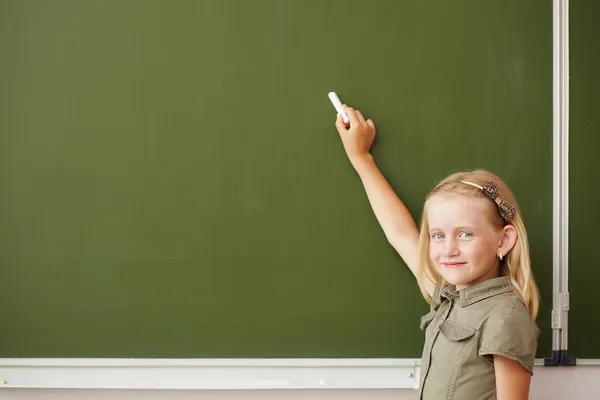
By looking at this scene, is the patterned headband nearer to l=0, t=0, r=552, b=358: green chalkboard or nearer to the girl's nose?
the girl's nose

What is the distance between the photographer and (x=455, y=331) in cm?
142

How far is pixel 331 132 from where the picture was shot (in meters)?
1.73

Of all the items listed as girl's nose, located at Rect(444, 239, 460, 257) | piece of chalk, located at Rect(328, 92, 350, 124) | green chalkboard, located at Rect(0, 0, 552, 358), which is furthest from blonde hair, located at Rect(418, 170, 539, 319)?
piece of chalk, located at Rect(328, 92, 350, 124)

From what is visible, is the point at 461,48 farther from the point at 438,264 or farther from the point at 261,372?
the point at 261,372

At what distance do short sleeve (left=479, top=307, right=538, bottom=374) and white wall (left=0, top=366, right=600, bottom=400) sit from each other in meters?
0.49

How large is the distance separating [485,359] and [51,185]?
127cm

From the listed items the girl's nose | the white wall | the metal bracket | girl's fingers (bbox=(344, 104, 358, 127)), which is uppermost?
girl's fingers (bbox=(344, 104, 358, 127))

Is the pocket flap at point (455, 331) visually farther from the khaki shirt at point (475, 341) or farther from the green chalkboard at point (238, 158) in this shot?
the green chalkboard at point (238, 158)

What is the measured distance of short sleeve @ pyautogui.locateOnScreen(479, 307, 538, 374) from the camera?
1.31 meters

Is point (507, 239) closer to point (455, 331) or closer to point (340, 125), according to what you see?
point (455, 331)

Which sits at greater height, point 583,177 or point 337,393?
point 583,177

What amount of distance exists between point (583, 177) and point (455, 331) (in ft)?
2.29

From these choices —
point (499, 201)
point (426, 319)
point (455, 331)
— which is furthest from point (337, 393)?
point (499, 201)

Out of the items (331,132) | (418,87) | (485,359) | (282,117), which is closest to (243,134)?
(282,117)
